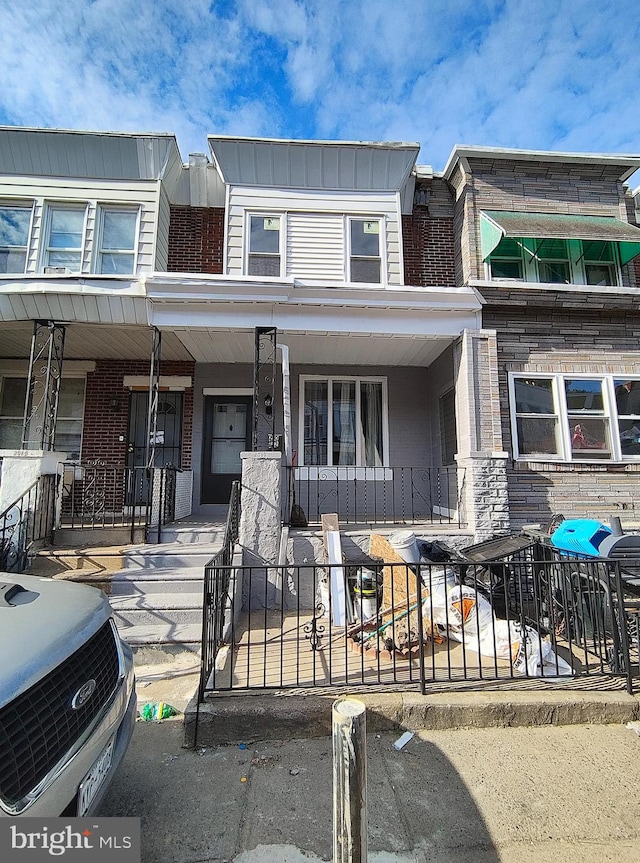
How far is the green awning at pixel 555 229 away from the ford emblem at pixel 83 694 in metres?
7.51

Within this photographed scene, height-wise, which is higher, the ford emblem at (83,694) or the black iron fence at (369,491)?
the black iron fence at (369,491)

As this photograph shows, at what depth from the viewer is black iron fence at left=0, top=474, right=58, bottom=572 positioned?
213 inches

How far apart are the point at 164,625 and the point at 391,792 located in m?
3.03

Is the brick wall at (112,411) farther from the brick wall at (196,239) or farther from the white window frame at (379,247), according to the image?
the white window frame at (379,247)

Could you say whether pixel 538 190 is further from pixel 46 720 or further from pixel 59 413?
pixel 59 413

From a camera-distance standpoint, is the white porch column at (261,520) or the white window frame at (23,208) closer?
the white porch column at (261,520)

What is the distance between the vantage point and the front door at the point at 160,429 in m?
8.48

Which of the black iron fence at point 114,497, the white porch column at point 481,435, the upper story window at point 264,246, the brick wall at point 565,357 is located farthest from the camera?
Result: the upper story window at point 264,246

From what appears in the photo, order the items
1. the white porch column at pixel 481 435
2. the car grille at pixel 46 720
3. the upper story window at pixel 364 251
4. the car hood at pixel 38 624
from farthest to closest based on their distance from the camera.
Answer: the upper story window at pixel 364 251 < the white porch column at pixel 481 435 < the car hood at pixel 38 624 < the car grille at pixel 46 720

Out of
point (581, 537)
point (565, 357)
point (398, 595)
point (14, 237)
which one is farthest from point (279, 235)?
point (581, 537)

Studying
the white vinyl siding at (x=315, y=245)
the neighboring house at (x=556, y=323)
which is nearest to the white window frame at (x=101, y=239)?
the white vinyl siding at (x=315, y=245)

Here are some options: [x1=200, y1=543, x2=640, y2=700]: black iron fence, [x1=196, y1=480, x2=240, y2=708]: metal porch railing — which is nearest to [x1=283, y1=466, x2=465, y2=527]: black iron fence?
[x1=200, y1=543, x2=640, y2=700]: black iron fence

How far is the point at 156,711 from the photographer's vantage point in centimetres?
346

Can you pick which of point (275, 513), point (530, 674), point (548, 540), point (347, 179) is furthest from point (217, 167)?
point (530, 674)
